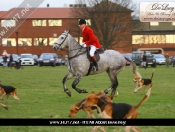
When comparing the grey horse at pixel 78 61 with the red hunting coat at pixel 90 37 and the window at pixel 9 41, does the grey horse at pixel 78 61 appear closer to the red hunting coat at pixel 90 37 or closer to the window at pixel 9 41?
the red hunting coat at pixel 90 37

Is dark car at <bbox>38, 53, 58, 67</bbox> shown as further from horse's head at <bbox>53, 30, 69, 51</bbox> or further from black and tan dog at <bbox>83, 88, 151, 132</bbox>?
black and tan dog at <bbox>83, 88, 151, 132</bbox>

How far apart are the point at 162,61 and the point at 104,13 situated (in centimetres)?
2683

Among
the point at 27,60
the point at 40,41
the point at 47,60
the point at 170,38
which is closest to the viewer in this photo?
the point at 47,60

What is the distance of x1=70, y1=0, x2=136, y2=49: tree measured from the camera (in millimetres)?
94312

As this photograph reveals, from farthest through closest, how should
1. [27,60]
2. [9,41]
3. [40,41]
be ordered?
1. [40,41]
2. [9,41]
3. [27,60]

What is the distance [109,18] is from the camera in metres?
95.1

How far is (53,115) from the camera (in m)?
14.2

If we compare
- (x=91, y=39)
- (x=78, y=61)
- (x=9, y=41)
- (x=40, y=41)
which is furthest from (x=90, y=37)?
(x=40, y=41)

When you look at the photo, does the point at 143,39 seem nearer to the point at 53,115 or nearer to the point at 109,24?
the point at 109,24

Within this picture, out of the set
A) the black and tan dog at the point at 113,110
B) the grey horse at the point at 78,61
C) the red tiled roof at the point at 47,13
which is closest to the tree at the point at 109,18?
the red tiled roof at the point at 47,13

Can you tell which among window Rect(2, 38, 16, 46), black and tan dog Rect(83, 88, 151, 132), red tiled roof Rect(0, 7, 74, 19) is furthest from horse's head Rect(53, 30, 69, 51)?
window Rect(2, 38, 16, 46)

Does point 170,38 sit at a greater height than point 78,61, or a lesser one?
lesser

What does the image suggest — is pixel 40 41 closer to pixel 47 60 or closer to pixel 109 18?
pixel 109 18

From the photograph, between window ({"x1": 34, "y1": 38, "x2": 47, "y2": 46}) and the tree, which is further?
window ({"x1": 34, "y1": 38, "x2": 47, "y2": 46})
